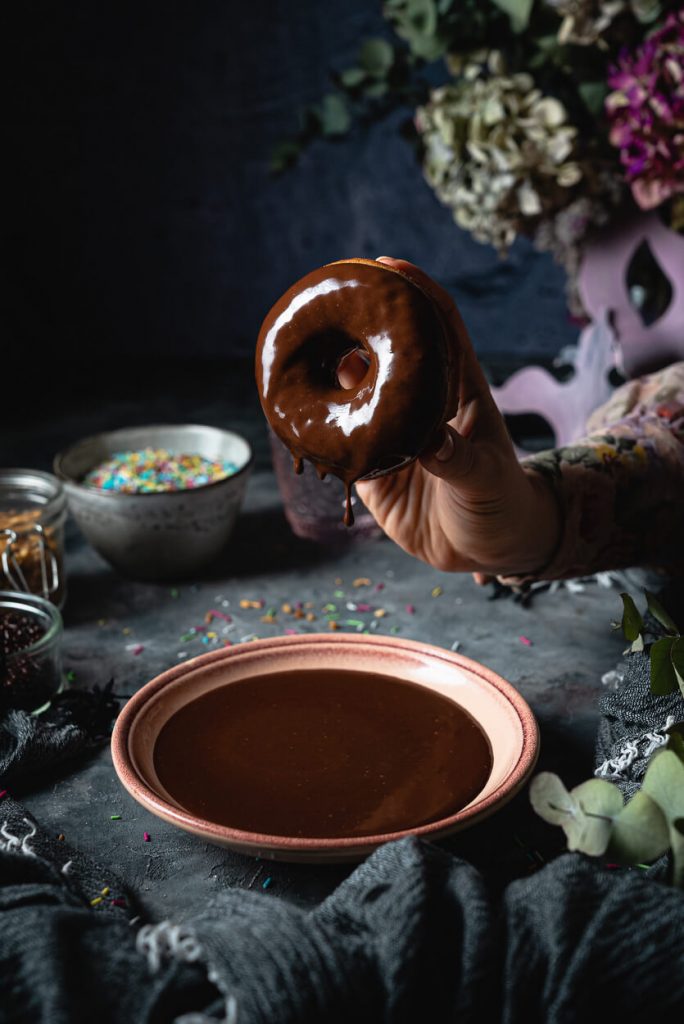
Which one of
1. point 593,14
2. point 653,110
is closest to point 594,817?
point 653,110

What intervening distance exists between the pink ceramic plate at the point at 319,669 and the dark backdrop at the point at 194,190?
1.85 metres

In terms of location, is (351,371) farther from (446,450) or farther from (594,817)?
(594,817)

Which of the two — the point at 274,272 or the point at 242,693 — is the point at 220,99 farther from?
the point at 242,693

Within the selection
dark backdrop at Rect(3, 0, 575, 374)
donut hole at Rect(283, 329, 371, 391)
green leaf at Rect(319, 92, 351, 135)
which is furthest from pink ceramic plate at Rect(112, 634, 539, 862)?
dark backdrop at Rect(3, 0, 575, 374)

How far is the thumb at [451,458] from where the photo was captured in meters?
0.98

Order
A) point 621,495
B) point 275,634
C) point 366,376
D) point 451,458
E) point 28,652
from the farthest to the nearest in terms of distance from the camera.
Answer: point 275,634 < point 621,495 < point 28,652 < point 451,458 < point 366,376

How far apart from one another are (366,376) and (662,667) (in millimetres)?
352

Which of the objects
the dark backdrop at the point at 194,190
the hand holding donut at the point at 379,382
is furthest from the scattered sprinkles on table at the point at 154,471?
the dark backdrop at the point at 194,190

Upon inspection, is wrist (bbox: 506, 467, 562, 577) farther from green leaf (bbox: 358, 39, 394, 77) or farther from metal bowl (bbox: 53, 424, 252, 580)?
green leaf (bbox: 358, 39, 394, 77)

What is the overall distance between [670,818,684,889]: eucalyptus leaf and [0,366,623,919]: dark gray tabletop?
17 cm

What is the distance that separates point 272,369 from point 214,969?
18.1 inches

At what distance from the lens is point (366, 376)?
0.90 m

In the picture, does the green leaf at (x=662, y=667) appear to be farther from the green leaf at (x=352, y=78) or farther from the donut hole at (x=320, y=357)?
Result: the green leaf at (x=352, y=78)

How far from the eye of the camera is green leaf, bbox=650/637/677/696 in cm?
94
